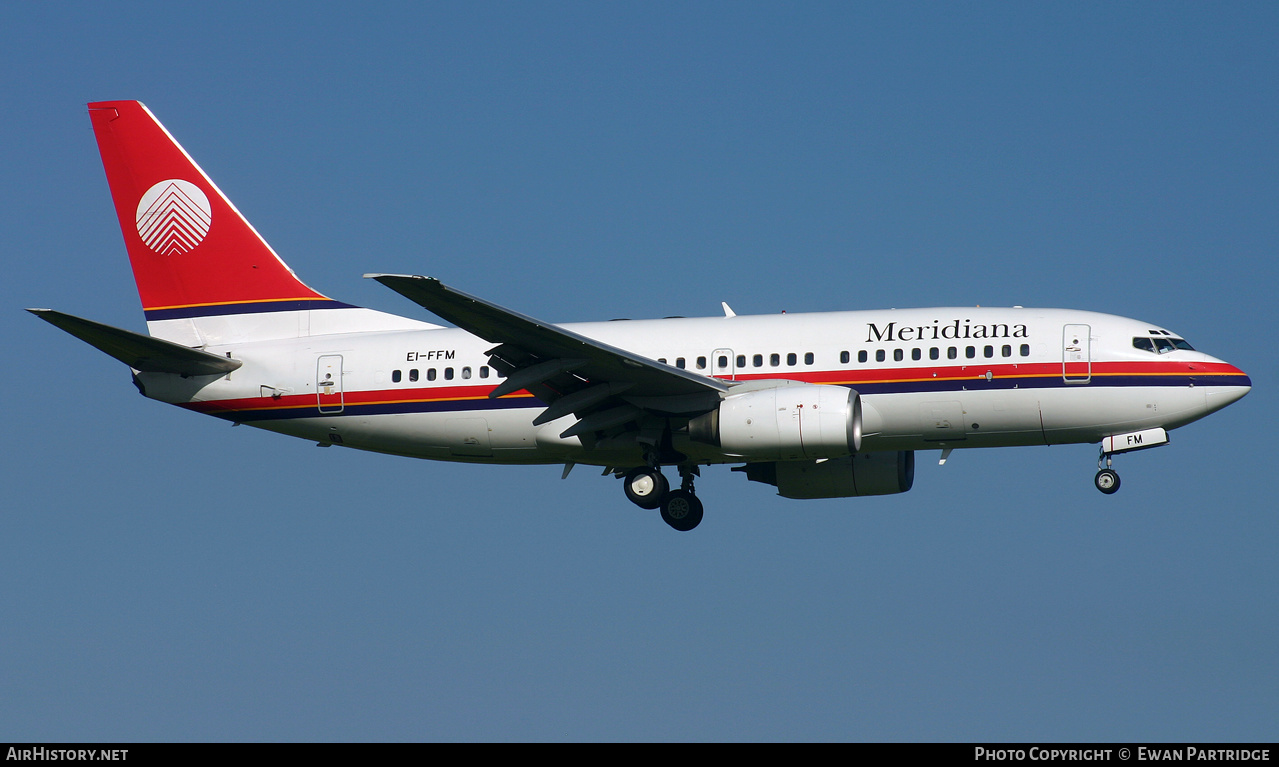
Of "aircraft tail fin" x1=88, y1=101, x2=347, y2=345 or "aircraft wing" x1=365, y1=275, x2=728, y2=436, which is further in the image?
"aircraft tail fin" x1=88, y1=101, x2=347, y2=345

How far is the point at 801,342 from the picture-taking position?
106 feet

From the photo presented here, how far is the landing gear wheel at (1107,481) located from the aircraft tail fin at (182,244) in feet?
61.8

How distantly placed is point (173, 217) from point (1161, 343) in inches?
973

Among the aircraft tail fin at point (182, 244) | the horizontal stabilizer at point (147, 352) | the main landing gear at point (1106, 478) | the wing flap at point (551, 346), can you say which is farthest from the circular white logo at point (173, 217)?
the main landing gear at point (1106, 478)

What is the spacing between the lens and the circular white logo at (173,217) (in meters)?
37.0

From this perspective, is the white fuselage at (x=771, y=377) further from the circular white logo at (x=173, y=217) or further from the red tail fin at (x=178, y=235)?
the circular white logo at (x=173, y=217)

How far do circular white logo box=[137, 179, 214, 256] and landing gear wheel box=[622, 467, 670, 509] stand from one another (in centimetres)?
1323

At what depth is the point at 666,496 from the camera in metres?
34.2

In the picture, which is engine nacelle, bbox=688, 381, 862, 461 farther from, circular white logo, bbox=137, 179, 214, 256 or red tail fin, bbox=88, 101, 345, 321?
circular white logo, bbox=137, 179, 214, 256

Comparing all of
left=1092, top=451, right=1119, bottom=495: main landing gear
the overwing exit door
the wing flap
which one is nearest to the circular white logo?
the overwing exit door

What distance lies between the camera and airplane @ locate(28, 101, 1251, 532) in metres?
30.9

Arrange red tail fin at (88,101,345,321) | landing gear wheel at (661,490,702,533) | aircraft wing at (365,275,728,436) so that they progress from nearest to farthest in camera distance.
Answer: aircraft wing at (365,275,728,436)
landing gear wheel at (661,490,702,533)
red tail fin at (88,101,345,321)
